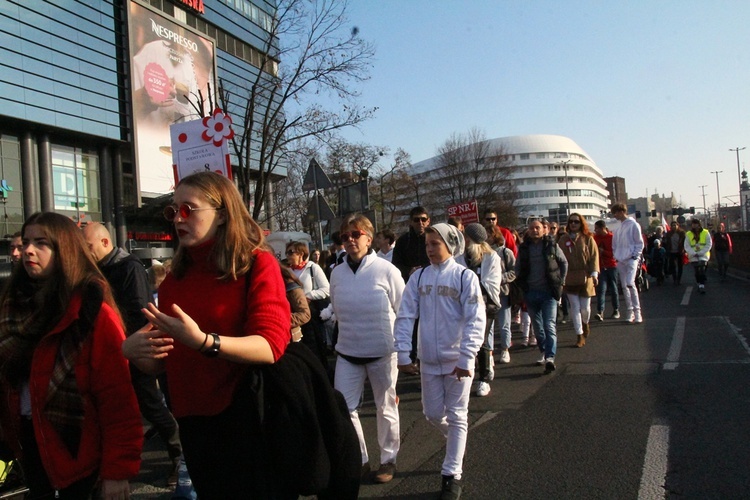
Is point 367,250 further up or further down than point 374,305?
further up

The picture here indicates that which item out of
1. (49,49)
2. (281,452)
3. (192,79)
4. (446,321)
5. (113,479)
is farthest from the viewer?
(192,79)

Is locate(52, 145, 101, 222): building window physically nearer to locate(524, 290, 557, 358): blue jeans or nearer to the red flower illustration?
the red flower illustration

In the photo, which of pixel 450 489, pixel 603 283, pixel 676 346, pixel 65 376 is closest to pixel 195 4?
pixel 603 283

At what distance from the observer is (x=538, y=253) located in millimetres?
7984

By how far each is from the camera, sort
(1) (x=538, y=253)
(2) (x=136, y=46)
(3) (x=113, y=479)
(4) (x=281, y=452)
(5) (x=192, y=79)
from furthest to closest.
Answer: (5) (x=192, y=79), (2) (x=136, y=46), (1) (x=538, y=253), (3) (x=113, y=479), (4) (x=281, y=452)

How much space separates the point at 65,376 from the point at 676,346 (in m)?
8.05

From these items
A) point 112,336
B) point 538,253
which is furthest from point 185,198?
point 538,253

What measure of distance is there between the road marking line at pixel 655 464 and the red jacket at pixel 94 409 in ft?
9.88

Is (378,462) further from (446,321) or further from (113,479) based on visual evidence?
(113,479)

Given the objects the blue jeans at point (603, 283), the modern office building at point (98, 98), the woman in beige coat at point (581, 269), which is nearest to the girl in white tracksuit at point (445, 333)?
A: the woman in beige coat at point (581, 269)

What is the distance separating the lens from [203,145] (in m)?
6.53

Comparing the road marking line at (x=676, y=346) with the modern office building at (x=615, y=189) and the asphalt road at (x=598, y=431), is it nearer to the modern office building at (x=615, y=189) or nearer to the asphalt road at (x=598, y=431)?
the asphalt road at (x=598, y=431)

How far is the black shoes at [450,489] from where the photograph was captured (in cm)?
387

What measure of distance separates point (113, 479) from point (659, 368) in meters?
6.46
